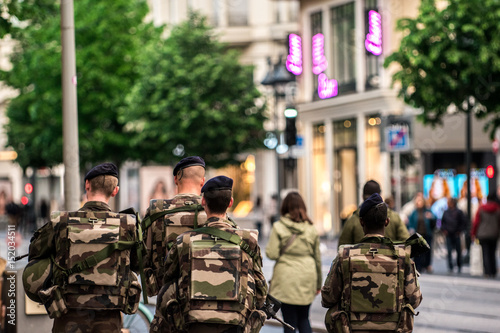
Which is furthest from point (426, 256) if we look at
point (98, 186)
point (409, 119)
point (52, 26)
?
point (52, 26)

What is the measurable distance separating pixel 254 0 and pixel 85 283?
120 feet

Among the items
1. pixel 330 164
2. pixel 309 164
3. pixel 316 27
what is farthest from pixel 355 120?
pixel 316 27

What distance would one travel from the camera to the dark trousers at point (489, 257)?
18656mm

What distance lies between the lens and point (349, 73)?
3105 cm

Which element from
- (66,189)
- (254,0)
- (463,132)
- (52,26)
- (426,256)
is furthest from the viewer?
(254,0)

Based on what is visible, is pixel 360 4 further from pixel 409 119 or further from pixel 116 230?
pixel 116 230

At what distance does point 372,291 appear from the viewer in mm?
5785

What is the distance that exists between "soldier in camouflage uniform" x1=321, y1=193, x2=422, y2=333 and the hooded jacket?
9.28 ft

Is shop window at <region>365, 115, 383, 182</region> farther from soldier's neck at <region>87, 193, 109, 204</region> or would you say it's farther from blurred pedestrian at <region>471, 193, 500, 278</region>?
soldier's neck at <region>87, 193, 109, 204</region>

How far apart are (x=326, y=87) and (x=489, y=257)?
48.3ft

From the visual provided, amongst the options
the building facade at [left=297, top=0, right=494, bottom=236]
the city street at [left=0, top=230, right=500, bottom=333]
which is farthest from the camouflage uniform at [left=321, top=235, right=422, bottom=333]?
the building facade at [left=297, top=0, right=494, bottom=236]

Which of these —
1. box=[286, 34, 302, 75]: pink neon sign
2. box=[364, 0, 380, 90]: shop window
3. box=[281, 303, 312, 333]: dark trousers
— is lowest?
box=[281, 303, 312, 333]: dark trousers

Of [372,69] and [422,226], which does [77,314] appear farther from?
[372,69]

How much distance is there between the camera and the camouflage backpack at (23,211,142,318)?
223 inches
